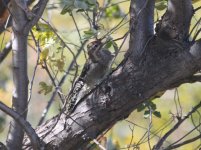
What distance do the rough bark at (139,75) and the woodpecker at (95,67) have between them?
0.09ft

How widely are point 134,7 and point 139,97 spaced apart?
0.89 ft

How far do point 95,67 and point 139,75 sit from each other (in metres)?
0.16

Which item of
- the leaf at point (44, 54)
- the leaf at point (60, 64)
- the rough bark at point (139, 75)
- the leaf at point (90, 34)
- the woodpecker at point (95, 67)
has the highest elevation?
the leaf at point (44, 54)

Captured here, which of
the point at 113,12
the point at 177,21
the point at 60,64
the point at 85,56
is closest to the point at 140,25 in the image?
the point at 177,21

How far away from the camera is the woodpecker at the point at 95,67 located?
1680mm

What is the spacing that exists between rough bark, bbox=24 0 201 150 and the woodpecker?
0.09 ft

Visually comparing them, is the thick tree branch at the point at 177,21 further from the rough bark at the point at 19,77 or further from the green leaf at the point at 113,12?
the green leaf at the point at 113,12

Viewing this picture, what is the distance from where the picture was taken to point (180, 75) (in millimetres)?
1582

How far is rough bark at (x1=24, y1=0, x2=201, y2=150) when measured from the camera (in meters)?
1.57

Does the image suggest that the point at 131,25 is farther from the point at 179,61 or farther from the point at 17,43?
the point at 17,43

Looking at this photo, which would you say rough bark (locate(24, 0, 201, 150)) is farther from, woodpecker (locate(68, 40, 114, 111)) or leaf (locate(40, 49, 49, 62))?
leaf (locate(40, 49, 49, 62))

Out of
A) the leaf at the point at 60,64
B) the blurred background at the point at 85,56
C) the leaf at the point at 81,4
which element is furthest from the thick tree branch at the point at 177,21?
the leaf at the point at 60,64

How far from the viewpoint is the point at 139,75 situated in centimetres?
160

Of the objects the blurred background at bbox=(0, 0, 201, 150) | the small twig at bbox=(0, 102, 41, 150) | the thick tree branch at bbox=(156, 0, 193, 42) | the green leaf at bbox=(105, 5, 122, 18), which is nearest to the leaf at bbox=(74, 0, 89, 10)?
the blurred background at bbox=(0, 0, 201, 150)
